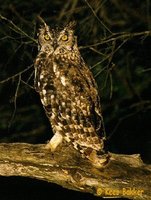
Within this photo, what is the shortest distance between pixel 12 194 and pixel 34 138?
1.39 meters

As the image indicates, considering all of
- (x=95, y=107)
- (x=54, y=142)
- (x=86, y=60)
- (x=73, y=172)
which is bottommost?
(x=73, y=172)

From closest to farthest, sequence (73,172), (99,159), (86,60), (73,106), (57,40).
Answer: (73,172) < (99,159) < (73,106) < (57,40) < (86,60)

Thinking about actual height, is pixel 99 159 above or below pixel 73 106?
below

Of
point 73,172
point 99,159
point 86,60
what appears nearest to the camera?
point 73,172

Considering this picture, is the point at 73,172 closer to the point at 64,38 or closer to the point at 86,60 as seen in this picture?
the point at 64,38

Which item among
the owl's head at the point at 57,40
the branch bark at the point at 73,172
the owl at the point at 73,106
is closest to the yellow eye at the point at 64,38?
the owl's head at the point at 57,40

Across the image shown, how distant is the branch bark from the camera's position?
3.23m

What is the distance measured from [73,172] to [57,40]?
105cm

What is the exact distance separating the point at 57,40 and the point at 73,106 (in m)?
0.55

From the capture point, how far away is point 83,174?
127 inches

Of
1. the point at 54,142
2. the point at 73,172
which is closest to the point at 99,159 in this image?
the point at 73,172

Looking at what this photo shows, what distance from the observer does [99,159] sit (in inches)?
133

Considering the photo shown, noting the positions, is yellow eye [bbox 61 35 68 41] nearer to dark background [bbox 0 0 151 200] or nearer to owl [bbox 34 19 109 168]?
owl [bbox 34 19 109 168]

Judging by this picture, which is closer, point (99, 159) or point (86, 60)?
point (99, 159)
